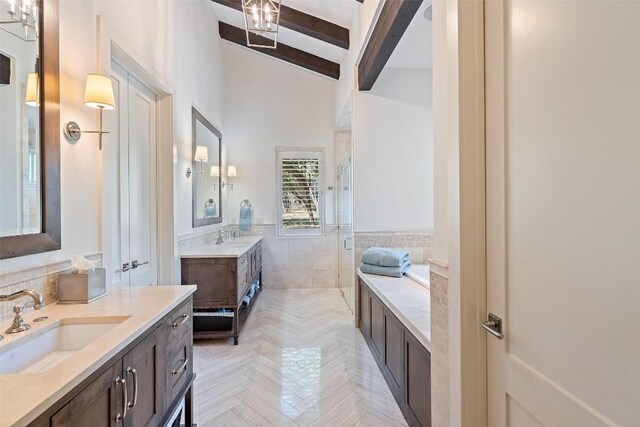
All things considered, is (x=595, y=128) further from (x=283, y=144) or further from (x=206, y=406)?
(x=283, y=144)

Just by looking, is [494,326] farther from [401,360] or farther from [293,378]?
[293,378]

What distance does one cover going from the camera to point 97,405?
95 cm

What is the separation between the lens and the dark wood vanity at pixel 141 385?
0.87 metres

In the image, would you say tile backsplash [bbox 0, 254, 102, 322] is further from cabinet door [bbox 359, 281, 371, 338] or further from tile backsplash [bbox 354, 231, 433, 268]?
tile backsplash [bbox 354, 231, 433, 268]

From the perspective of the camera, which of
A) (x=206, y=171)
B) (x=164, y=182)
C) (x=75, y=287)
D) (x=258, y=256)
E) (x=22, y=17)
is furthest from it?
(x=258, y=256)

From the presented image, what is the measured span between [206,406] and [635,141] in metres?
2.53

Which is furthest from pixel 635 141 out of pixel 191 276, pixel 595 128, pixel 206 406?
pixel 191 276

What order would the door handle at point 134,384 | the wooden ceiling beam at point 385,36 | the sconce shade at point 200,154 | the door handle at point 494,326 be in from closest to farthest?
the door handle at point 494,326 < the door handle at point 134,384 < the wooden ceiling beam at point 385,36 < the sconce shade at point 200,154

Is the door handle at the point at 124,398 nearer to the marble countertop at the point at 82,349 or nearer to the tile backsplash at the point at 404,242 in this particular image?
the marble countertop at the point at 82,349

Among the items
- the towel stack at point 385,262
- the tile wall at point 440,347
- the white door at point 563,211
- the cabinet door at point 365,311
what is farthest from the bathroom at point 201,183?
the white door at point 563,211

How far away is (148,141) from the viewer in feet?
8.96

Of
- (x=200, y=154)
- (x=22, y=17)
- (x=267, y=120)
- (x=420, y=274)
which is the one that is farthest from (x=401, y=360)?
(x=267, y=120)

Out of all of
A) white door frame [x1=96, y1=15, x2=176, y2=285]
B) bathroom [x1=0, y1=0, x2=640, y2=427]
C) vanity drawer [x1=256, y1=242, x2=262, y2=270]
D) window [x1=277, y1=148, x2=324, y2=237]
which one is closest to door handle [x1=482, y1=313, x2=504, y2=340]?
bathroom [x1=0, y1=0, x2=640, y2=427]

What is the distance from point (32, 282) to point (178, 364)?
744mm
